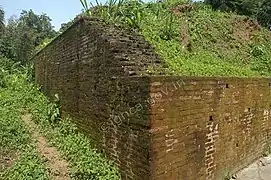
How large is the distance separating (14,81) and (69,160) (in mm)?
9470

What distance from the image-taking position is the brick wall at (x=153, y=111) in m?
4.03

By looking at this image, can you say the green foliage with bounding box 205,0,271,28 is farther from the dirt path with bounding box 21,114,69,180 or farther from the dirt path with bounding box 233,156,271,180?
the dirt path with bounding box 21,114,69,180

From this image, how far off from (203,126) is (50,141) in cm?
341

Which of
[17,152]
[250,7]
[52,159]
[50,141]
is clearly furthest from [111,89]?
[250,7]

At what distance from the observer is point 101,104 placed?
212 inches

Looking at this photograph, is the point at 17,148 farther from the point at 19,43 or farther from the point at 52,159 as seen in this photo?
the point at 19,43

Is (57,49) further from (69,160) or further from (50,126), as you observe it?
(69,160)

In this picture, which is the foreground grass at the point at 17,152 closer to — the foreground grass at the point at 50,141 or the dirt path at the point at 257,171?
the foreground grass at the point at 50,141

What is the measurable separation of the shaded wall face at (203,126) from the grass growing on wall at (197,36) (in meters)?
1.01

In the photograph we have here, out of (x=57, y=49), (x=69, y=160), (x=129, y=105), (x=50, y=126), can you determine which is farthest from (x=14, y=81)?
(x=129, y=105)

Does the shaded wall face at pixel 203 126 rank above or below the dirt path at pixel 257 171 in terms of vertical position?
above

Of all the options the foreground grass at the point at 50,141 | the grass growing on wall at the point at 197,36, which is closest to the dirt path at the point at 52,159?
the foreground grass at the point at 50,141

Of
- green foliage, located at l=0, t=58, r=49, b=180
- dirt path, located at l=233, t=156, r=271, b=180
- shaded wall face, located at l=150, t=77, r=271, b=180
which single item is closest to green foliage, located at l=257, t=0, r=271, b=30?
shaded wall face, located at l=150, t=77, r=271, b=180

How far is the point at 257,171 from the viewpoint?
240 inches
